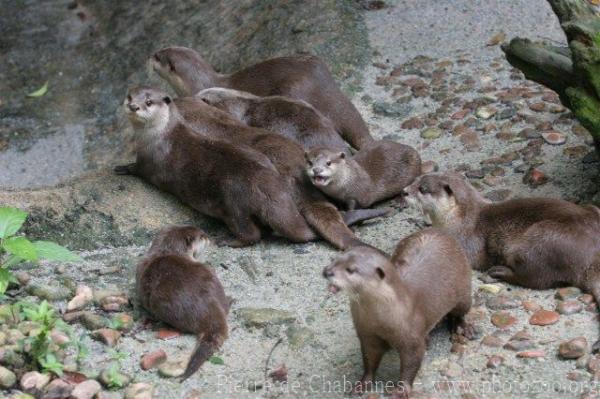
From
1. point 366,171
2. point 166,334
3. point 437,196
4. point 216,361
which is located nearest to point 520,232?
point 437,196

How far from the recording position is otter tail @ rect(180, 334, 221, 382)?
11.8ft

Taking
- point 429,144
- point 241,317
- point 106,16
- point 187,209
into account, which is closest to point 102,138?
point 106,16

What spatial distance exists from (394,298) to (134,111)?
95.6 inches

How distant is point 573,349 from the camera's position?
360cm

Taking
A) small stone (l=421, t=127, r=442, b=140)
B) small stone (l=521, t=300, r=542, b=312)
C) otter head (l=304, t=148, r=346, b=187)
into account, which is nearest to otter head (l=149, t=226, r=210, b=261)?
otter head (l=304, t=148, r=346, b=187)

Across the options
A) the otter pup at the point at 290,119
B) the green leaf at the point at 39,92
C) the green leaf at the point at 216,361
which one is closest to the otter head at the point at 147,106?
the otter pup at the point at 290,119

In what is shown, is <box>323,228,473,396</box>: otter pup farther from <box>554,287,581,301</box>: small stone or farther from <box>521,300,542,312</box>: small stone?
<box>554,287,581,301</box>: small stone

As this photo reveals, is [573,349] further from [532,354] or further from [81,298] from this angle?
[81,298]

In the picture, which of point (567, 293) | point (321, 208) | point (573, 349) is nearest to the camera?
point (573, 349)

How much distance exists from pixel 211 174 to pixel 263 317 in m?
1.09

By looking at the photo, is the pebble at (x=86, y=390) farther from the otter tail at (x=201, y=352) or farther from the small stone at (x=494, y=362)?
the small stone at (x=494, y=362)

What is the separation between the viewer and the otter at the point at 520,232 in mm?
4031

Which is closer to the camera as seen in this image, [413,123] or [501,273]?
[501,273]

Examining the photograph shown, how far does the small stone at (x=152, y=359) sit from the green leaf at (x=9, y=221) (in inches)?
26.9
